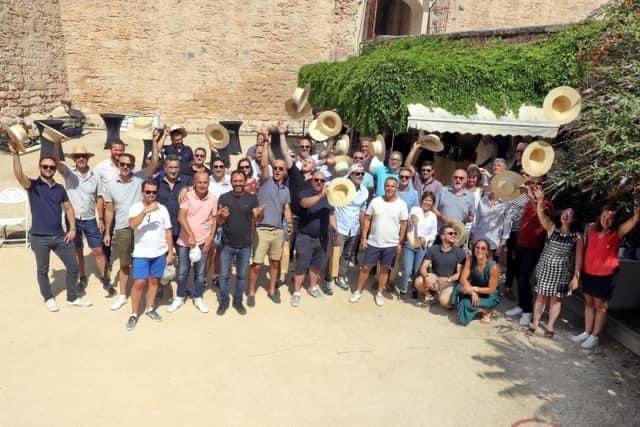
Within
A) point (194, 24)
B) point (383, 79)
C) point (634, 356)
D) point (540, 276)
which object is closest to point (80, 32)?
point (194, 24)

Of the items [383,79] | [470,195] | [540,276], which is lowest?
[540,276]

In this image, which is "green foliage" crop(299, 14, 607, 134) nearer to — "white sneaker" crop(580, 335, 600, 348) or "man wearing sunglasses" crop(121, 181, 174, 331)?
"white sneaker" crop(580, 335, 600, 348)

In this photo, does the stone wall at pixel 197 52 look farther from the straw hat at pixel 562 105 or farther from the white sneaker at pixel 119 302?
the straw hat at pixel 562 105

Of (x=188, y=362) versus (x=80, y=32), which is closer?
(x=188, y=362)

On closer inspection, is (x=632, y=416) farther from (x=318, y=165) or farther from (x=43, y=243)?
(x=43, y=243)

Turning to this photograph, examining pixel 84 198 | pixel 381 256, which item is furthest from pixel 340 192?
pixel 84 198

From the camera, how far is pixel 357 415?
3664mm

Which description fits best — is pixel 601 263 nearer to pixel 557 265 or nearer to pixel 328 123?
pixel 557 265

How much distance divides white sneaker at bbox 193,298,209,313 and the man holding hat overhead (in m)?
1.03

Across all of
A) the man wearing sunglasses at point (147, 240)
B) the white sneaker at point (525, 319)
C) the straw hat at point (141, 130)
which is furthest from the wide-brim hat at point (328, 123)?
the white sneaker at point (525, 319)

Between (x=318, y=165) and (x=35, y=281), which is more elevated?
(x=318, y=165)

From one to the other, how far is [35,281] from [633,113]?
6.61 metres

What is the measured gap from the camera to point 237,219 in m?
4.80

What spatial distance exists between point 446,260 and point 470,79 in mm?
3817
